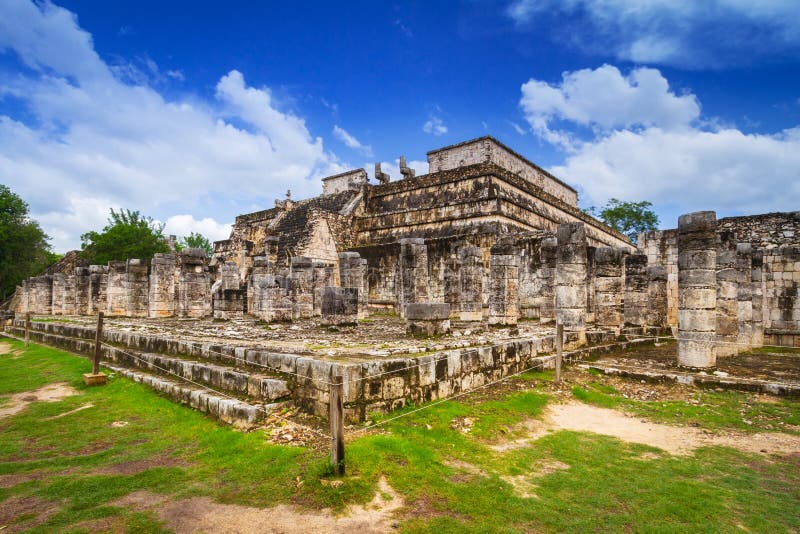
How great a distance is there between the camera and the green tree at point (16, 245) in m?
33.6


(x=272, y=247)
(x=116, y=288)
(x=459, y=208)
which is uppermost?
(x=459, y=208)

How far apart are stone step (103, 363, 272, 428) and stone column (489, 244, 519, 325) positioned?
309 inches

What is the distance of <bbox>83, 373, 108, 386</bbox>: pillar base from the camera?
7.90m

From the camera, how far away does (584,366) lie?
858 centimetres

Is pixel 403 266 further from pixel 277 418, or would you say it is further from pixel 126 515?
pixel 126 515

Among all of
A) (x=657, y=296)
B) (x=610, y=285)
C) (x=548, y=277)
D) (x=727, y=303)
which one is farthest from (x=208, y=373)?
(x=657, y=296)

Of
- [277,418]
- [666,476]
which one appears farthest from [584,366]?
[277,418]

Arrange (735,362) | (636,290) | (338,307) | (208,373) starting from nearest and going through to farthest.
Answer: (208,373), (735,362), (338,307), (636,290)

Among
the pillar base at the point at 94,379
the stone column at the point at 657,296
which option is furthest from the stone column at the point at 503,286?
the pillar base at the point at 94,379

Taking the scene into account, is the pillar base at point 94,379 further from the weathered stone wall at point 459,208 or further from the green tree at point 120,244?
the green tree at point 120,244

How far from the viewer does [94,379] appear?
7934mm

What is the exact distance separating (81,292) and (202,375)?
65.1 ft

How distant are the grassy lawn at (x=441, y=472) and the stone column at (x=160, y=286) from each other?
12.0m

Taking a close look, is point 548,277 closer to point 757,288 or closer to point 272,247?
point 757,288
